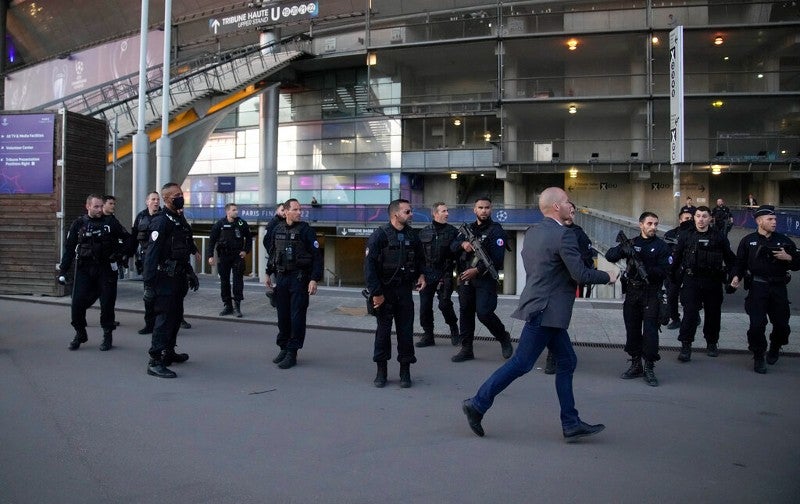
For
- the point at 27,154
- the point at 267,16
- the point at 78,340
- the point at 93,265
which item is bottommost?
the point at 78,340

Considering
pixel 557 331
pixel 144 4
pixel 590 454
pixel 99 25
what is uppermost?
pixel 99 25

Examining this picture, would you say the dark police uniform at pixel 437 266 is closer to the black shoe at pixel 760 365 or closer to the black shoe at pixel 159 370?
the black shoe at pixel 159 370

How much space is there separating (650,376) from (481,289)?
208 centimetres

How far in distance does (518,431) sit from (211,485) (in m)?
2.37

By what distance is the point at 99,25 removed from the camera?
38.8 meters

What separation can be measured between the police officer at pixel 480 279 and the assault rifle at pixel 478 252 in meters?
0.02

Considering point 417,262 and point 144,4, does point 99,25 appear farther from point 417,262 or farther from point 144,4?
point 417,262

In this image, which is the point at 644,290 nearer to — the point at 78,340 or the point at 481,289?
the point at 481,289

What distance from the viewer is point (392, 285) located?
6930 millimetres

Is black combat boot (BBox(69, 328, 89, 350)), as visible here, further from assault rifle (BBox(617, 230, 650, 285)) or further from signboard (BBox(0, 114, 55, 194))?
assault rifle (BBox(617, 230, 650, 285))

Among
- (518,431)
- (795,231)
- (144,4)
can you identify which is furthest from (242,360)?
(795,231)

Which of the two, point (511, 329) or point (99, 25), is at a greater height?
point (99, 25)

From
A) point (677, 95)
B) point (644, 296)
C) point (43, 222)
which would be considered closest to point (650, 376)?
point (644, 296)

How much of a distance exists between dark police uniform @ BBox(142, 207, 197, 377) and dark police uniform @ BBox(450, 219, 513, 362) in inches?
125
